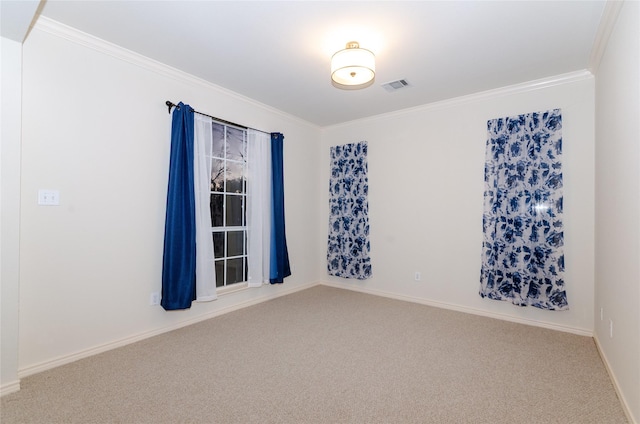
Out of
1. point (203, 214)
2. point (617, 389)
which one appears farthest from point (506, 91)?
point (203, 214)

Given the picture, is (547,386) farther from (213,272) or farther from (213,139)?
(213,139)

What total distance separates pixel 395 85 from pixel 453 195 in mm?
1573

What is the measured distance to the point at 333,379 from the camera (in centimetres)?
228

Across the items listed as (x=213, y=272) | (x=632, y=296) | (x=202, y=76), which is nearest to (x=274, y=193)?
(x=213, y=272)

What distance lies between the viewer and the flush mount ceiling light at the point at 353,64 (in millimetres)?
2529

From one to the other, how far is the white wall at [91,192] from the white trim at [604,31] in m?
3.65

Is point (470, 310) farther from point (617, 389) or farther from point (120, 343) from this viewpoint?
point (120, 343)

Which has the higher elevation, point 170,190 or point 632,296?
point 170,190

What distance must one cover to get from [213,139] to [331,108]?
1.70m

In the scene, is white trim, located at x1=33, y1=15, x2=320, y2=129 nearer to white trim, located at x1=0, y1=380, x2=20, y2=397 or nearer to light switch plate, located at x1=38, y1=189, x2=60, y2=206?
light switch plate, located at x1=38, y1=189, x2=60, y2=206

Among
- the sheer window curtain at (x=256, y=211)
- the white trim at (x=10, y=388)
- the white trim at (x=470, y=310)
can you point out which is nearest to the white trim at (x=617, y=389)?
the white trim at (x=470, y=310)

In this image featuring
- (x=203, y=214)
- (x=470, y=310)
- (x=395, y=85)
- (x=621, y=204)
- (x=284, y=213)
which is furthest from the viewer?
(x=284, y=213)

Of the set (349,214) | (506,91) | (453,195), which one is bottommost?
(349,214)

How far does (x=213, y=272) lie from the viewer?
3.48 m
